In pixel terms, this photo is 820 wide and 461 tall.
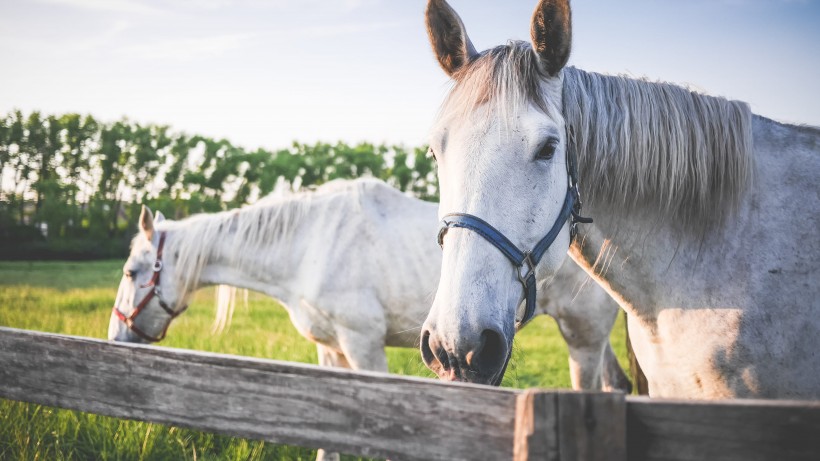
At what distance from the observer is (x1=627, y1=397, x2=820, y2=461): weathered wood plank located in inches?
43.5

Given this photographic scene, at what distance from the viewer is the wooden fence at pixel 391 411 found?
1.16 meters

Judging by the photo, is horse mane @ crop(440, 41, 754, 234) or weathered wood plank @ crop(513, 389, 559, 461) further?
horse mane @ crop(440, 41, 754, 234)

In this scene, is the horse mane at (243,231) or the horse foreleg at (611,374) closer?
the horse mane at (243,231)

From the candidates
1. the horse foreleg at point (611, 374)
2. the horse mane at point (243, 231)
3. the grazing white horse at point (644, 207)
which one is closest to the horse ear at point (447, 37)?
the grazing white horse at point (644, 207)

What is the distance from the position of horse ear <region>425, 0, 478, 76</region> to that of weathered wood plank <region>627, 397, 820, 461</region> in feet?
5.35

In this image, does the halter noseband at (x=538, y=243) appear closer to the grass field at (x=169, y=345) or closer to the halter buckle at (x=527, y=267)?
the halter buckle at (x=527, y=267)

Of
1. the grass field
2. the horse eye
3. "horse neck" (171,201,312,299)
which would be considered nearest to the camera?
the horse eye

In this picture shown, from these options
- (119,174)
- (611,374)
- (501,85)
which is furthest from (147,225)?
(119,174)

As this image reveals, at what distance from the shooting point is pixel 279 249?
5.20 m

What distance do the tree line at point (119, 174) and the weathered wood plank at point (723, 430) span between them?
1095 inches

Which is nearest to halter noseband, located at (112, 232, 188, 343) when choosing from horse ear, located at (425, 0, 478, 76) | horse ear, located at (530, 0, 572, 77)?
horse ear, located at (425, 0, 478, 76)

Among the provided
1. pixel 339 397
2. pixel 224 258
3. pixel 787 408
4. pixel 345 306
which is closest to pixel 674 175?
pixel 787 408

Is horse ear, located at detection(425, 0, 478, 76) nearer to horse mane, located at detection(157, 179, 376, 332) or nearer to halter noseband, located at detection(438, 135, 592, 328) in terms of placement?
halter noseband, located at detection(438, 135, 592, 328)

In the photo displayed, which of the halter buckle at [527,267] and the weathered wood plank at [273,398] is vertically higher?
the halter buckle at [527,267]
